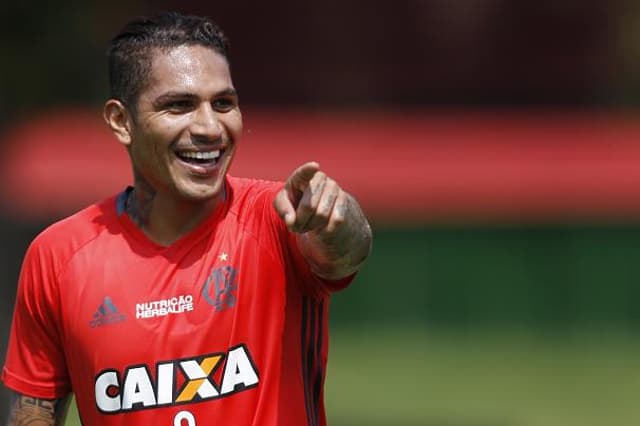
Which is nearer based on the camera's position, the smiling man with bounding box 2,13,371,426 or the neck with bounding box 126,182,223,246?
the smiling man with bounding box 2,13,371,426

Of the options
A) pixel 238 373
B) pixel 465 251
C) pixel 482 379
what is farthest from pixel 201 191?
pixel 465 251

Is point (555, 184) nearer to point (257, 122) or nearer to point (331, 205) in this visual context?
point (257, 122)

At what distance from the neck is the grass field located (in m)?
5.85

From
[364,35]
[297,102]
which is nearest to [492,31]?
[364,35]

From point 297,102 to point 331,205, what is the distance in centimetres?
1554

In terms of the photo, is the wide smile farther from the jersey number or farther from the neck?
the jersey number

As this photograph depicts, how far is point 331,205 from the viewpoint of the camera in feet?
11.7

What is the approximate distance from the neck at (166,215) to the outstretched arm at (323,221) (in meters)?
0.45

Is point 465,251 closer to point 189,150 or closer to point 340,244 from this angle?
point 189,150

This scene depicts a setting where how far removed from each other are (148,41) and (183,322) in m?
0.87

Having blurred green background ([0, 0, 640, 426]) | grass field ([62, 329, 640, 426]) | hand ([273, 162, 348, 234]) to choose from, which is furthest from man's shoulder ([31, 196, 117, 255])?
grass field ([62, 329, 640, 426])

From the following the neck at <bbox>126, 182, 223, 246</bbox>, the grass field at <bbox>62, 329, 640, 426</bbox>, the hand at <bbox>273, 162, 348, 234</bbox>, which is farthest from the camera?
the grass field at <bbox>62, 329, 640, 426</bbox>

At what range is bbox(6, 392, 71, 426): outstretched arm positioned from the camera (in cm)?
422

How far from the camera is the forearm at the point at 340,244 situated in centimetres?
363
